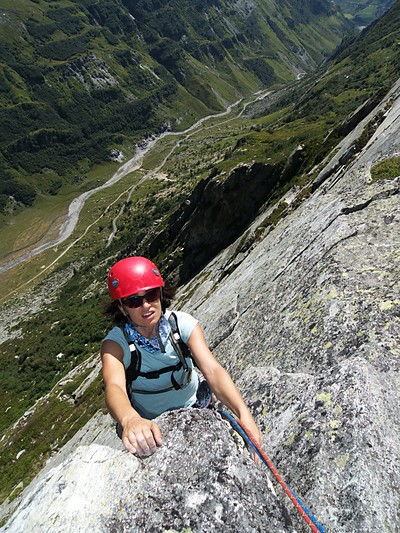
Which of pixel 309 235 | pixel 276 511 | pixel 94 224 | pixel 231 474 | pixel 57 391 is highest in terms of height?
pixel 94 224

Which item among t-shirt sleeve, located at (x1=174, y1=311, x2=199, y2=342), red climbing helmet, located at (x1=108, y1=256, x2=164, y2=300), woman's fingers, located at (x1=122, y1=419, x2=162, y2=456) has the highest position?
red climbing helmet, located at (x1=108, y1=256, x2=164, y2=300)

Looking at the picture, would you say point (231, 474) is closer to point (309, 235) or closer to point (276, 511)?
point (276, 511)

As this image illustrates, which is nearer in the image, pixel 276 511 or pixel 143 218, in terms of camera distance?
pixel 276 511

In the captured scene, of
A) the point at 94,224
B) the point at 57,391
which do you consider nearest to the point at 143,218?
the point at 94,224

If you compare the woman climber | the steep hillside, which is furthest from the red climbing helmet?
the steep hillside

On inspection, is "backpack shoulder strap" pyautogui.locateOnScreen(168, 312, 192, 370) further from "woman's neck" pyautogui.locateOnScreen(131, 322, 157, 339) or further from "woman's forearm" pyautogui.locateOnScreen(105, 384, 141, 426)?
"woman's forearm" pyautogui.locateOnScreen(105, 384, 141, 426)

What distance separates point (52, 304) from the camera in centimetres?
10325

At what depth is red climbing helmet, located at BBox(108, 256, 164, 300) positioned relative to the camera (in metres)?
6.27

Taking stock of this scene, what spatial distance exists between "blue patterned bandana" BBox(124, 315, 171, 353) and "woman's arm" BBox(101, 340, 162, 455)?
1.02ft

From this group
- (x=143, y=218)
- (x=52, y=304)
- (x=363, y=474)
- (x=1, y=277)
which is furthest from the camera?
(x=1, y=277)

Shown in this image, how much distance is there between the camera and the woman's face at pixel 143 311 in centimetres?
621

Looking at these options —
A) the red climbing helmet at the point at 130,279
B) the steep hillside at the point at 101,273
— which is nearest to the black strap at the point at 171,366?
the red climbing helmet at the point at 130,279

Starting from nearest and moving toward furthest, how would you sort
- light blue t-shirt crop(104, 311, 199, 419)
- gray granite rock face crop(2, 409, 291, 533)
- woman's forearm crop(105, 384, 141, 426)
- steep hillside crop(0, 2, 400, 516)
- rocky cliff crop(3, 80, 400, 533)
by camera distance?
gray granite rock face crop(2, 409, 291, 533) → rocky cliff crop(3, 80, 400, 533) → woman's forearm crop(105, 384, 141, 426) → light blue t-shirt crop(104, 311, 199, 419) → steep hillside crop(0, 2, 400, 516)

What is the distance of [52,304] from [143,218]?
1911 inches
